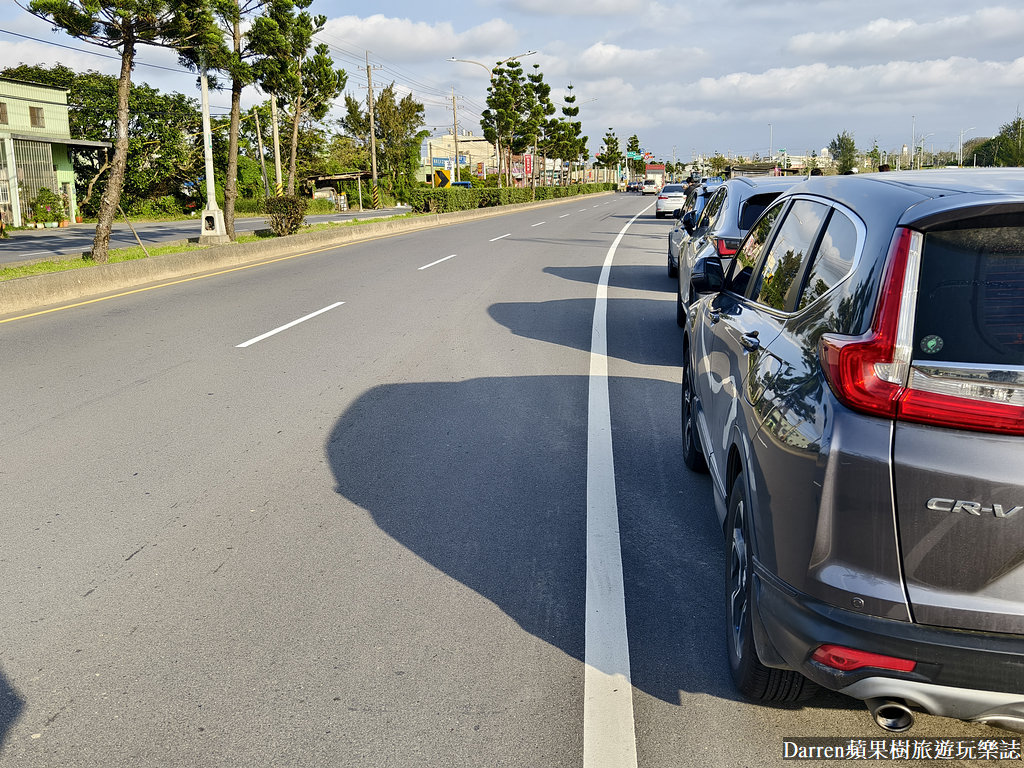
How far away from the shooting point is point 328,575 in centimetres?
429

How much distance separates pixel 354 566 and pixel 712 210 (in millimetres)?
7981

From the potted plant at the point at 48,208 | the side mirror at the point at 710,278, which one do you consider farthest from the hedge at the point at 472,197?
the side mirror at the point at 710,278

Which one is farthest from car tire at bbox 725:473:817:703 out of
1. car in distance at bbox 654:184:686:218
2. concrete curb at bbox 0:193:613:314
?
Answer: car in distance at bbox 654:184:686:218

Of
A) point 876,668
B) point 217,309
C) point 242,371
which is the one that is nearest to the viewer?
point 876,668

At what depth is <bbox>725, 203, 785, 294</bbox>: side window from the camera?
14.7ft

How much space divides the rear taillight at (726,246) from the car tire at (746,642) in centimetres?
618

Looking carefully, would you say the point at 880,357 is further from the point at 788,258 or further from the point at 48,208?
the point at 48,208

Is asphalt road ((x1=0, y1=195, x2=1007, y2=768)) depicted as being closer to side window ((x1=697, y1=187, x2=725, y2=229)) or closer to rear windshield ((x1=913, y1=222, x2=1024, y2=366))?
rear windshield ((x1=913, y1=222, x2=1024, y2=366))

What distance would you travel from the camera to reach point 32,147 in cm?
4341

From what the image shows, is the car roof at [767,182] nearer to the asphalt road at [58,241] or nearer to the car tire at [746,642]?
the car tire at [746,642]

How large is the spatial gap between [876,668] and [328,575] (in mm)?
2588

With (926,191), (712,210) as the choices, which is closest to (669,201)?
(712,210)

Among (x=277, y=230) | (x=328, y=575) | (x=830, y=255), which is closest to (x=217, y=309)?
(x=328, y=575)

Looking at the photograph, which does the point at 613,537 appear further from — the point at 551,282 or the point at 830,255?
the point at 551,282
